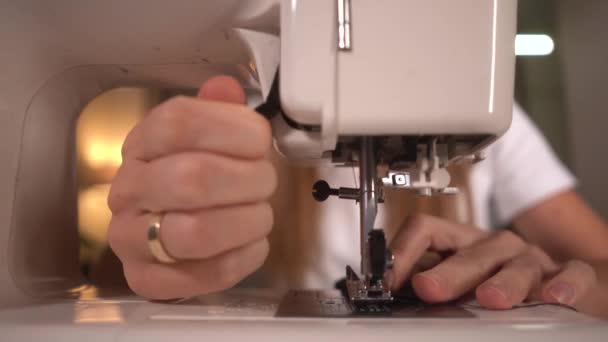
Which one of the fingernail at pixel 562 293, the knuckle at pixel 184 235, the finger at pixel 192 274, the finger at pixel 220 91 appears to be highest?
the finger at pixel 220 91

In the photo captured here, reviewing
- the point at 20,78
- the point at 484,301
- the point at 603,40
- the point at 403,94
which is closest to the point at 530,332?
the point at 484,301

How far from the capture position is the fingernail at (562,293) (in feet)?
1.79

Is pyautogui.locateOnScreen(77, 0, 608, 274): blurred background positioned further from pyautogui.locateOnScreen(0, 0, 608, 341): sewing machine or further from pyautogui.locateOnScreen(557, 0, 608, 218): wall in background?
pyautogui.locateOnScreen(0, 0, 608, 341): sewing machine

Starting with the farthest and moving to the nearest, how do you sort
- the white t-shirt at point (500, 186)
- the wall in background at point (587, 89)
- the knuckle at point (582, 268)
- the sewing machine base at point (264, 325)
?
the wall in background at point (587, 89), the white t-shirt at point (500, 186), the knuckle at point (582, 268), the sewing machine base at point (264, 325)

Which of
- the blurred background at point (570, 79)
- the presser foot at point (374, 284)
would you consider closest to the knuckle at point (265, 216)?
the presser foot at point (374, 284)

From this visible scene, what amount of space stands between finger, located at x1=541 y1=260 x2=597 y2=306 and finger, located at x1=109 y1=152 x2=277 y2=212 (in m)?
0.38

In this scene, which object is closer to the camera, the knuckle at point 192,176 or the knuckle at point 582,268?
the knuckle at point 192,176

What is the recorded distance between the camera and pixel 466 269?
1.85ft

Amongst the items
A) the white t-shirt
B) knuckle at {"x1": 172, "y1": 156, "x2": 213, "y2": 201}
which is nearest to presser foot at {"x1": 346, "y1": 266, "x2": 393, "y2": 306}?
knuckle at {"x1": 172, "y1": 156, "x2": 213, "y2": 201}

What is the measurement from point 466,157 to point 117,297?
45 cm

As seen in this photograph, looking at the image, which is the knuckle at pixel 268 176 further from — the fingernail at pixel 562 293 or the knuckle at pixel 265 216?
the fingernail at pixel 562 293

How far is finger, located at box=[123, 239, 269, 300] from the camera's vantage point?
0.46m

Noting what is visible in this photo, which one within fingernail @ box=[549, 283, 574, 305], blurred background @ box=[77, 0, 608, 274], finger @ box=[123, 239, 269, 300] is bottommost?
fingernail @ box=[549, 283, 574, 305]

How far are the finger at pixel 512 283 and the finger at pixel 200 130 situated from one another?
0.30 metres
